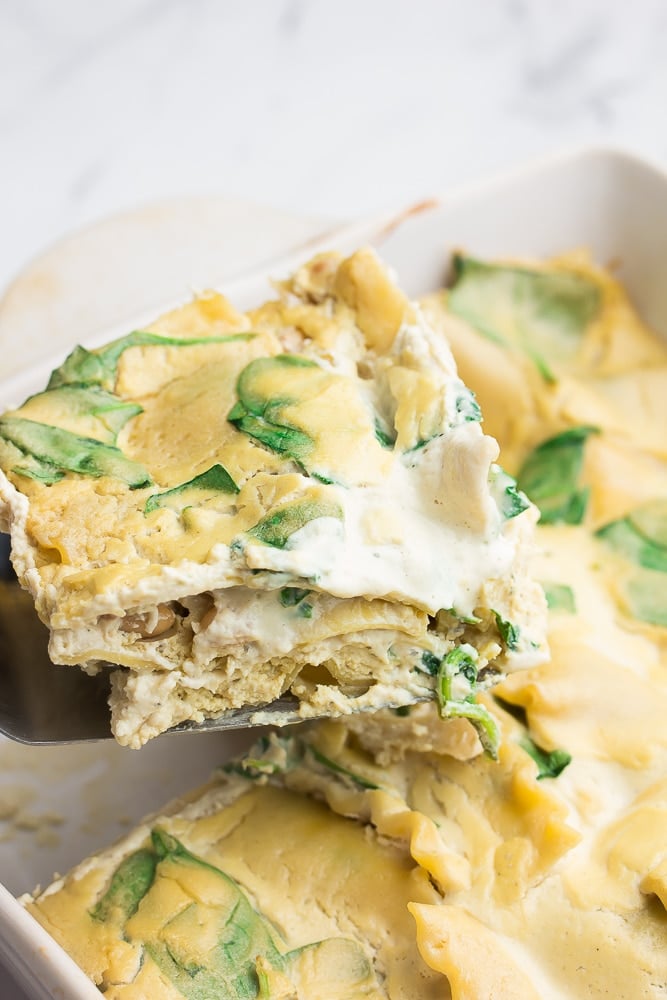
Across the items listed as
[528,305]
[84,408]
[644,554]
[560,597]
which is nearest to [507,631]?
[560,597]

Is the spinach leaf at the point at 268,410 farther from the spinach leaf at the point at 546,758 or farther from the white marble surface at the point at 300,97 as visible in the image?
the white marble surface at the point at 300,97

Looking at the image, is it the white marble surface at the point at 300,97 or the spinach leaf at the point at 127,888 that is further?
the white marble surface at the point at 300,97

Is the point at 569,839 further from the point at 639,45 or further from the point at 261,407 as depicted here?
the point at 639,45

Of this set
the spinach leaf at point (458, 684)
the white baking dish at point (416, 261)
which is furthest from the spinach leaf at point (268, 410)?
the white baking dish at point (416, 261)

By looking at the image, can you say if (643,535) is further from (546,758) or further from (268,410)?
(268,410)

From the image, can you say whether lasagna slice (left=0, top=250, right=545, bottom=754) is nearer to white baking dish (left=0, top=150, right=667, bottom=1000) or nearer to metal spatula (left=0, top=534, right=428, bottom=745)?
metal spatula (left=0, top=534, right=428, bottom=745)
